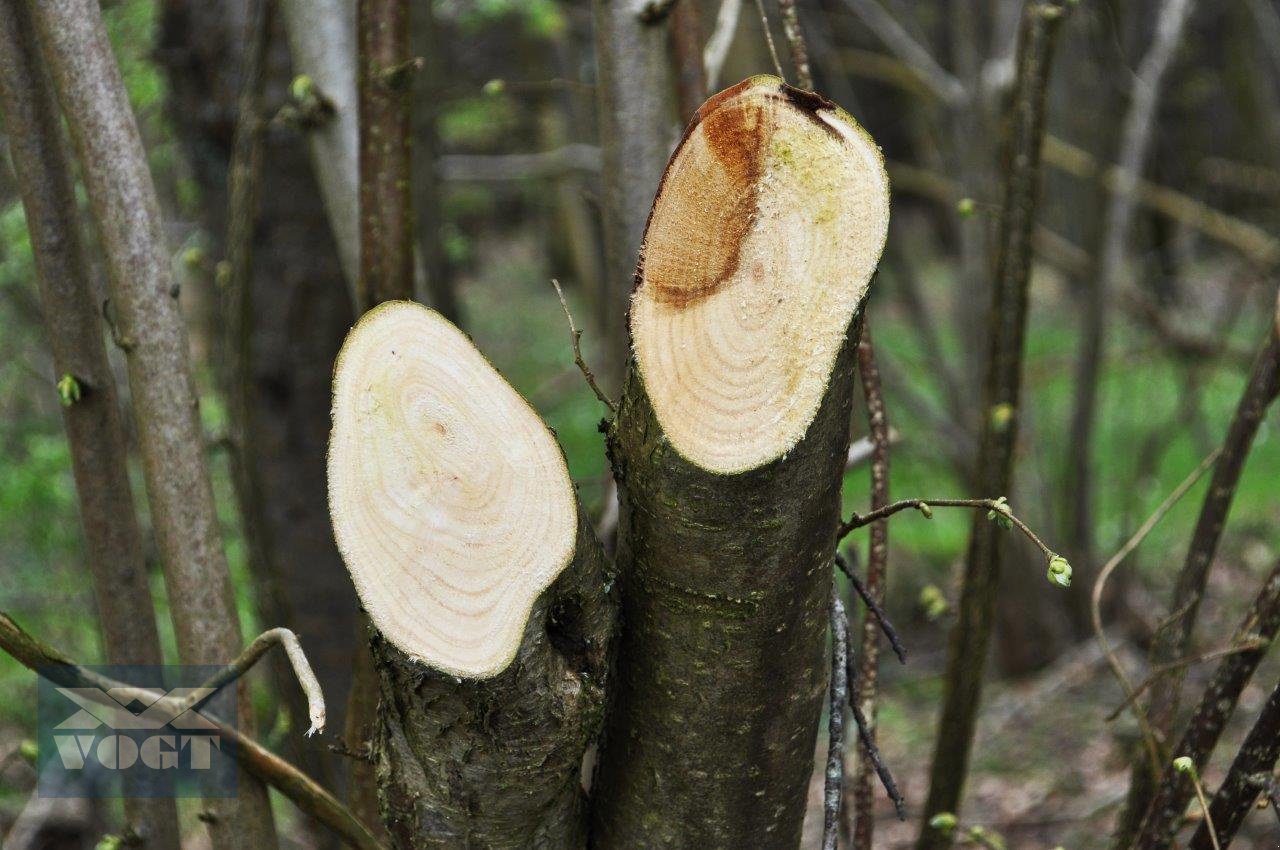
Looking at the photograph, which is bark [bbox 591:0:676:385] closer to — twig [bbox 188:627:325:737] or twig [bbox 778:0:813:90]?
twig [bbox 778:0:813:90]

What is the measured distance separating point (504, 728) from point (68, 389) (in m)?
0.85

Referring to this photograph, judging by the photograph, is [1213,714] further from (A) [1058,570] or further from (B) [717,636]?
(B) [717,636]

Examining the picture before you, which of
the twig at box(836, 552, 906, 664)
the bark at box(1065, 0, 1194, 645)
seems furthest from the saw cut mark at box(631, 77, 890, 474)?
the bark at box(1065, 0, 1194, 645)

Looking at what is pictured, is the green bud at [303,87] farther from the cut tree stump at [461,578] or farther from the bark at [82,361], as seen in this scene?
the cut tree stump at [461,578]

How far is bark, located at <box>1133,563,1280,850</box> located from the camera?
148cm

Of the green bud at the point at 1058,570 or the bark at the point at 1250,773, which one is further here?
the bark at the point at 1250,773

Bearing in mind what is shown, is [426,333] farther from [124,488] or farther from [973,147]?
[973,147]

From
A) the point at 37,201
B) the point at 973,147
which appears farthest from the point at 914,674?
the point at 37,201

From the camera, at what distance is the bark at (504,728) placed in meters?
1.10

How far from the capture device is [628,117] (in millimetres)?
1787

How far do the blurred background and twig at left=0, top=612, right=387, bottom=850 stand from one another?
43 centimetres

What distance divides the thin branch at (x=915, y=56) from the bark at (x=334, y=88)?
9.31 feet

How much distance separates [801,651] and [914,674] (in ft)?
12.6

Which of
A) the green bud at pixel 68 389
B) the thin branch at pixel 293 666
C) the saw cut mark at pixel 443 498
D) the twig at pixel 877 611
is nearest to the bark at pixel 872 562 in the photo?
the twig at pixel 877 611
